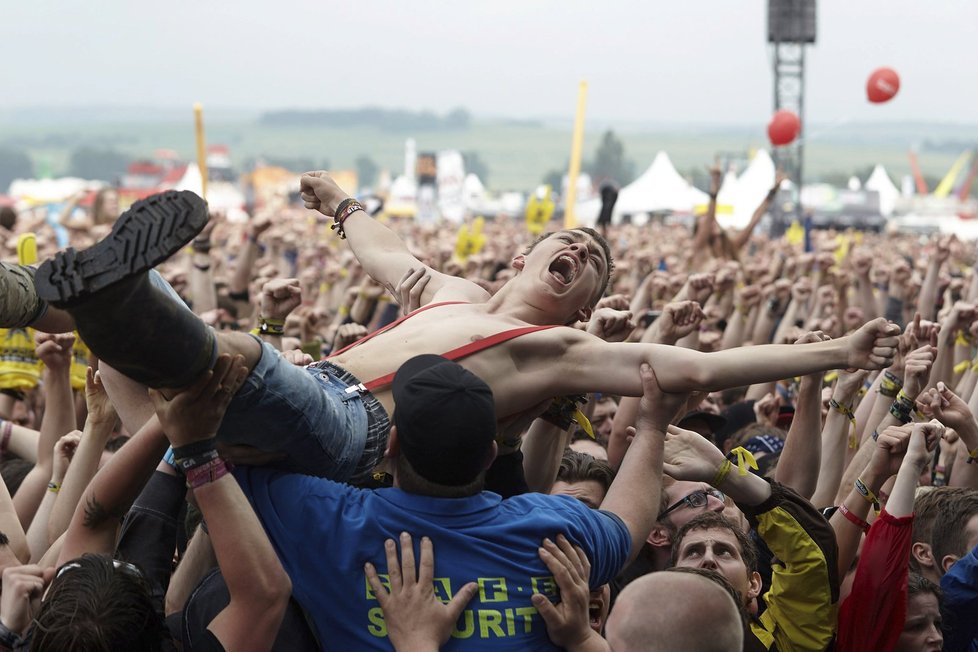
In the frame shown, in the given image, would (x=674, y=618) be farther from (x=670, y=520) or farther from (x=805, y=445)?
(x=805, y=445)

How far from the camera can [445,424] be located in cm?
249

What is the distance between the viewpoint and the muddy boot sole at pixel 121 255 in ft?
7.07

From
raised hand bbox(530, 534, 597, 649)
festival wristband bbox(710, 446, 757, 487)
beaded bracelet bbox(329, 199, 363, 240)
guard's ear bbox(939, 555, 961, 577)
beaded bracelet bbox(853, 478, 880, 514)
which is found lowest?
guard's ear bbox(939, 555, 961, 577)

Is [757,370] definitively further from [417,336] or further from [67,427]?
[67,427]

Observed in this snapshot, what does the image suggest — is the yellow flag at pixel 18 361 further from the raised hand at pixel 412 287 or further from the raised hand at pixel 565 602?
the raised hand at pixel 565 602

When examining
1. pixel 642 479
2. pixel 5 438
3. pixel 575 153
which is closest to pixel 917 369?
pixel 642 479

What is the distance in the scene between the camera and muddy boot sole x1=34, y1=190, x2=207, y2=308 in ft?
7.07

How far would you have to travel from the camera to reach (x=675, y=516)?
160 inches

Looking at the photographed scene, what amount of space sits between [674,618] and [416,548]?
61 cm

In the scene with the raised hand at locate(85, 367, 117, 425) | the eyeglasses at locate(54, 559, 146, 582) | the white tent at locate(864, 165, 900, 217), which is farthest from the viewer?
the white tent at locate(864, 165, 900, 217)

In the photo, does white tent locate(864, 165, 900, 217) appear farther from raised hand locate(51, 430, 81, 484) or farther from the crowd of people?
raised hand locate(51, 430, 81, 484)

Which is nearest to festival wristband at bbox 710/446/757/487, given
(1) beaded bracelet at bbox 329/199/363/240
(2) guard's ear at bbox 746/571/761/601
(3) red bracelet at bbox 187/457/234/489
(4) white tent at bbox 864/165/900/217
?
(2) guard's ear at bbox 746/571/761/601

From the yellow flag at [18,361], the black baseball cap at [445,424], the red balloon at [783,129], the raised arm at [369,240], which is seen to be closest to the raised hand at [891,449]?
the raised arm at [369,240]

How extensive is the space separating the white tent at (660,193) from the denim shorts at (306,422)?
28815mm
